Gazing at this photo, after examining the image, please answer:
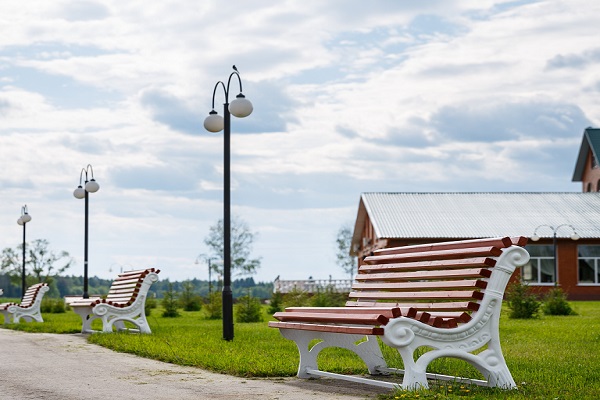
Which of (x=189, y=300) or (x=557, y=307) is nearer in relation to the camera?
(x=557, y=307)

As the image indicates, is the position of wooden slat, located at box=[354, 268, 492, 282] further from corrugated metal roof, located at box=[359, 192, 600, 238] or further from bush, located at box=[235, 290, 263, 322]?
corrugated metal roof, located at box=[359, 192, 600, 238]

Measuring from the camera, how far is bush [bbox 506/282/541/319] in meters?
22.3

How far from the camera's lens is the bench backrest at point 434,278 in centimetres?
767

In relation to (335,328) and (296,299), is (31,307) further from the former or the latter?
(335,328)

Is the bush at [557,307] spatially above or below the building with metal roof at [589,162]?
below

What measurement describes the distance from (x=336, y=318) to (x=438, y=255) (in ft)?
3.82

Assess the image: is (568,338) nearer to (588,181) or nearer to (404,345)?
(404,345)

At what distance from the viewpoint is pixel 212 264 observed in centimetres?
6022

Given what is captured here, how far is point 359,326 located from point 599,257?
37485 millimetres

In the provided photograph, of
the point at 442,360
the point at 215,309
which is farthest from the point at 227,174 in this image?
the point at 215,309

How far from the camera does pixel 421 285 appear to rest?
28.1ft

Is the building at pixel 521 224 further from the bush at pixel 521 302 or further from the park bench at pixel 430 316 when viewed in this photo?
the park bench at pixel 430 316

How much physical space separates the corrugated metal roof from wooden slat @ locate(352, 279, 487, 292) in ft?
102

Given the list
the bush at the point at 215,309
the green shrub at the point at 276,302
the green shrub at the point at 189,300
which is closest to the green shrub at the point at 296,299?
the green shrub at the point at 276,302
